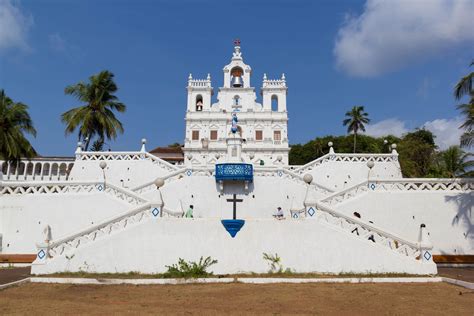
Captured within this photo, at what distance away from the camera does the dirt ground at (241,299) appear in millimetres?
8398

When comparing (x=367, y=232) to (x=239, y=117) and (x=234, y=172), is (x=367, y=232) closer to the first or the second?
(x=234, y=172)

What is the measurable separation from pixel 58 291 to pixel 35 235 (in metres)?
8.92

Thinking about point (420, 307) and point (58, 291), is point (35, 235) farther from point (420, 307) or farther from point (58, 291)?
point (420, 307)

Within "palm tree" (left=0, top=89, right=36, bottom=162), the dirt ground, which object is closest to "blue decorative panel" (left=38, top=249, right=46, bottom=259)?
the dirt ground

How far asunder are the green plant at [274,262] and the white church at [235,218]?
0.48ft

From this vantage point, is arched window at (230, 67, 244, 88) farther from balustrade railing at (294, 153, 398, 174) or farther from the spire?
balustrade railing at (294, 153, 398, 174)

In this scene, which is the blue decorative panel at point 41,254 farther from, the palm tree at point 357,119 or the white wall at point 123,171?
the palm tree at point 357,119

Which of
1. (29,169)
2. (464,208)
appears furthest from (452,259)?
(29,169)

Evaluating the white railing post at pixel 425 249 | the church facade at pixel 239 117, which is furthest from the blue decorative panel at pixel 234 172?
the church facade at pixel 239 117

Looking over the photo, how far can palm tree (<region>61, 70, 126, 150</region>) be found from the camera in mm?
34469

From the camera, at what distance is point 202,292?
10375 millimetres

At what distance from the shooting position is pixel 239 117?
46781 millimetres

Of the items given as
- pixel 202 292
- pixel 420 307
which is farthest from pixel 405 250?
pixel 202 292

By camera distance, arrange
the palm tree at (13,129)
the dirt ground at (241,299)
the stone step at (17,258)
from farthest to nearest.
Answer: the palm tree at (13,129)
the stone step at (17,258)
the dirt ground at (241,299)
